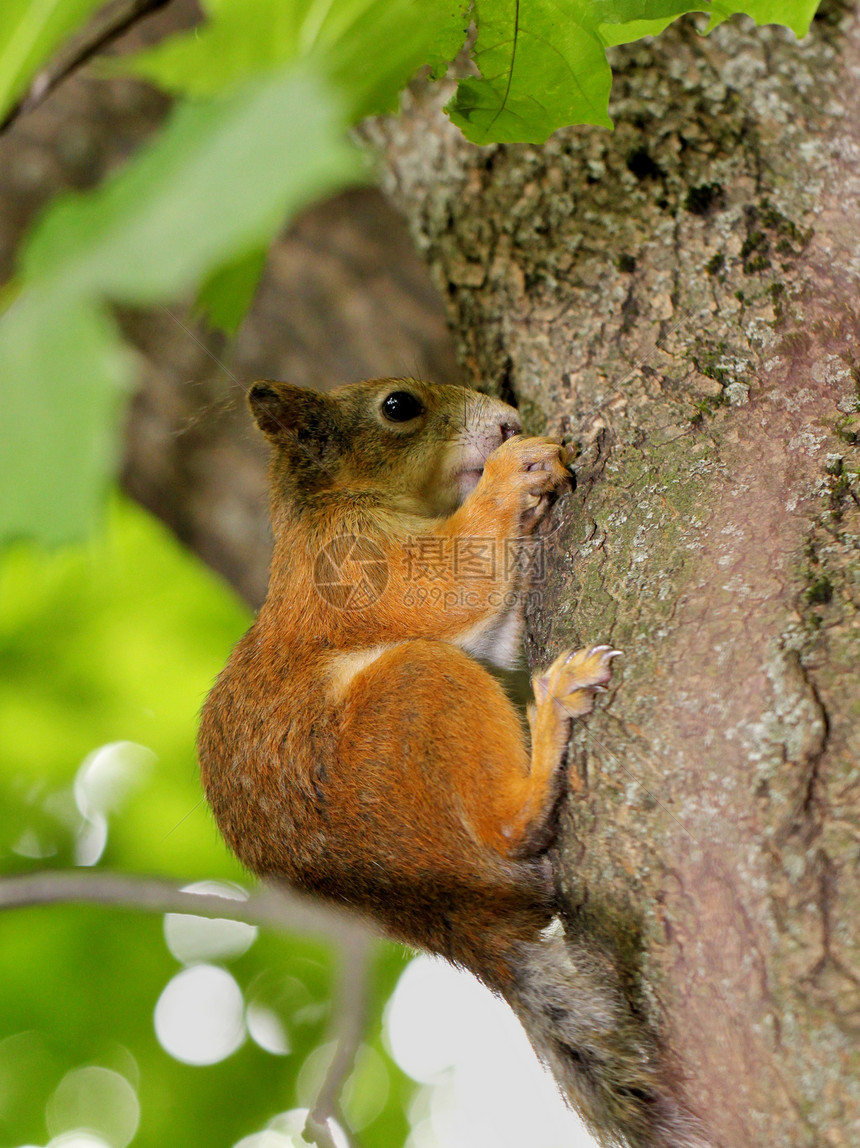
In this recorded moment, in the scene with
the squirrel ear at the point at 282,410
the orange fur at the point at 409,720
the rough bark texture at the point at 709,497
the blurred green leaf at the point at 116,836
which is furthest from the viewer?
Answer: the blurred green leaf at the point at 116,836

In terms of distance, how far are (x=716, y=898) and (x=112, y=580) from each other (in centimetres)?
328

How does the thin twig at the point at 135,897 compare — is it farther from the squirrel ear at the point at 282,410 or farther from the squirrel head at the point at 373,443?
the squirrel ear at the point at 282,410

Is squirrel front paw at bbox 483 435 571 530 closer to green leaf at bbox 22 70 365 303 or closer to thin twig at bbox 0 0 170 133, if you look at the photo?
thin twig at bbox 0 0 170 133

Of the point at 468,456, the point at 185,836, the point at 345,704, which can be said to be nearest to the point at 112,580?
the point at 185,836

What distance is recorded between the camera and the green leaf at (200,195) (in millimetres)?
576

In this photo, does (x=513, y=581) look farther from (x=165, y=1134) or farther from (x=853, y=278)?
(x=165, y=1134)

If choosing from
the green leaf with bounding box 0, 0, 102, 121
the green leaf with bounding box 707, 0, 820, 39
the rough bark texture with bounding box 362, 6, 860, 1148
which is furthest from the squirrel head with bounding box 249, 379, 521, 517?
the green leaf with bounding box 0, 0, 102, 121

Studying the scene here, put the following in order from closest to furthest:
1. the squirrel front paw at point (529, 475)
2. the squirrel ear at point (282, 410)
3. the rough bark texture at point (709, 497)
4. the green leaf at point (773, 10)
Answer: the rough bark texture at point (709, 497)
the green leaf at point (773, 10)
the squirrel front paw at point (529, 475)
the squirrel ear at point (282, 410)

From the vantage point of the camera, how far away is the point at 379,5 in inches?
62.5

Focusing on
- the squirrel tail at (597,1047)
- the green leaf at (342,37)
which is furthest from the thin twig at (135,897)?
the green leaf at (342,37)

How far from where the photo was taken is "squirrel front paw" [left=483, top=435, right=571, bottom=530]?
80.4 inches

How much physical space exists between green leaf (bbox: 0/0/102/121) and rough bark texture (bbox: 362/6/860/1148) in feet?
3.78

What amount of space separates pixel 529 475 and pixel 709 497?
472mm

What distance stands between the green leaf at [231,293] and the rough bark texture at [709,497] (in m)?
0.56
